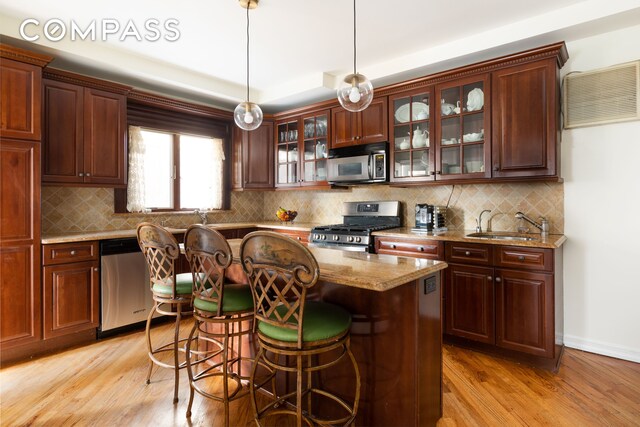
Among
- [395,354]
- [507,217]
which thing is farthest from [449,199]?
[395,354]

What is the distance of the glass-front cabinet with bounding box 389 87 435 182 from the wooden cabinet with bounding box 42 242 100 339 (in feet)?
9.87

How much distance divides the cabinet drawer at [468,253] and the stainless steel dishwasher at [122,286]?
2.87 meters

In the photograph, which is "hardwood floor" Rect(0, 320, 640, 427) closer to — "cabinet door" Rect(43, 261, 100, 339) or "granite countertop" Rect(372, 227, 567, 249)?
"cabinet door" Rect(43, 261, 100, 339)

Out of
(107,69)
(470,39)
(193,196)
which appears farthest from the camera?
(193,196)

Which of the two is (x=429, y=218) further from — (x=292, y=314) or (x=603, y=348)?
(x=292, y=314)

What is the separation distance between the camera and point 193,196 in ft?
15.1

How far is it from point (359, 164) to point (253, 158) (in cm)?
162

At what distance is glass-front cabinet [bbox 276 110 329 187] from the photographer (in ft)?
14.4

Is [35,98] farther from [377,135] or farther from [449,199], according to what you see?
[449,199]

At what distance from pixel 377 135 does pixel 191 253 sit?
99.2 inches

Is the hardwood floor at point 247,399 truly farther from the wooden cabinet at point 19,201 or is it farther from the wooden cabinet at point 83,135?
the wooden cabinet at point 83,135

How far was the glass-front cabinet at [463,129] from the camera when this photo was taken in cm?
309

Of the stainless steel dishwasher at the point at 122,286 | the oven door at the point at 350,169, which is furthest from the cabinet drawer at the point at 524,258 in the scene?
the stainless steel dishwasher at the point at 122,286

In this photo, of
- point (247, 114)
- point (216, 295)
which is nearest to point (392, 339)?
point (216, 295)
